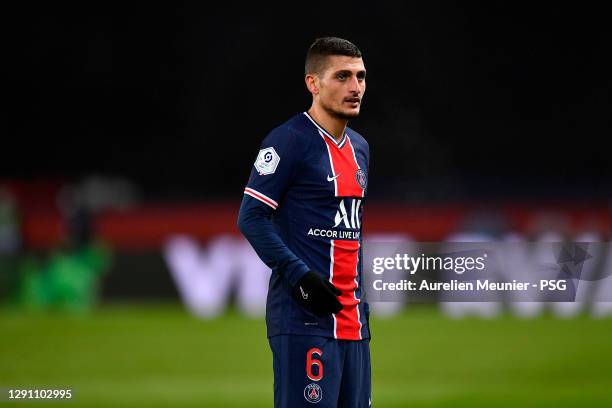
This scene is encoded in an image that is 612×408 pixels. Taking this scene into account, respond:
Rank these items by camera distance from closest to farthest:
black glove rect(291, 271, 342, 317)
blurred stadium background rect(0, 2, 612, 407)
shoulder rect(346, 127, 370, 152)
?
black glove rect(291, 271, 342, 317) < shoulder rect(346, 127, 370, 152) < blurred stadium background rect(0, 2, 612, 407)

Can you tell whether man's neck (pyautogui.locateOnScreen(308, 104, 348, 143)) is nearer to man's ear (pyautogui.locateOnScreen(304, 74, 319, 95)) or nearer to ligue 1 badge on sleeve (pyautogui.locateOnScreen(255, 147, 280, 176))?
man's ear (pyautogui.locateOnScreen(304, 74, 319, 95))

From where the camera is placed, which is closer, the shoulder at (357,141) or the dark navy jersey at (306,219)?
the dark navy jersey at (306,219)

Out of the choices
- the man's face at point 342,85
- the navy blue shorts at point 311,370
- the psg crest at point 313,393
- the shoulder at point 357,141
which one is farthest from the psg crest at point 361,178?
the psg crest at point 313,393

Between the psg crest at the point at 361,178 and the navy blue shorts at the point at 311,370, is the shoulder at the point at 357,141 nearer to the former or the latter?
the psg crest at the point at 361,178

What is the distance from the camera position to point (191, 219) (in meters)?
18.1

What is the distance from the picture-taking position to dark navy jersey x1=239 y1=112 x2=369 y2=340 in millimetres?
3900

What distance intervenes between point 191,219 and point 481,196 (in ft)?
15.8

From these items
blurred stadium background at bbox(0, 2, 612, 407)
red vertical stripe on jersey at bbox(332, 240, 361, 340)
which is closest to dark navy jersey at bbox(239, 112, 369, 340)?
red vertical stripe on jersey at bbox(332, 240, 361, 340)

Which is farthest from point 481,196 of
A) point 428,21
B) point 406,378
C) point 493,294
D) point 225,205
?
point 493,294

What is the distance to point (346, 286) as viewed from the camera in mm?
4000

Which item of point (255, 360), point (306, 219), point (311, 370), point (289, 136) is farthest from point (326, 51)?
point (255, 360)

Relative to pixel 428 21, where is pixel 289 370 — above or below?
below

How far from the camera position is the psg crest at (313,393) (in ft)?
12.7

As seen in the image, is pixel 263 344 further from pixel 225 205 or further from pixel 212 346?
pixel 225 205
